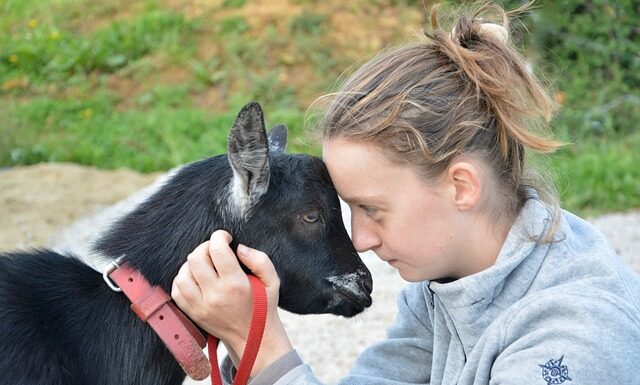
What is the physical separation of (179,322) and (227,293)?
20 centimetres

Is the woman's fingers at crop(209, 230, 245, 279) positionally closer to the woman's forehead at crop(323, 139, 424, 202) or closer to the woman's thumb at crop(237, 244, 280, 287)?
the woman's thumb at crop(237, 244, 280, 287)

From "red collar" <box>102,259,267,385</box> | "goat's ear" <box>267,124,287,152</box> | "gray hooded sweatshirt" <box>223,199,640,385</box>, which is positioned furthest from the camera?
"goat's ear" <box>267,124,287,152</box>

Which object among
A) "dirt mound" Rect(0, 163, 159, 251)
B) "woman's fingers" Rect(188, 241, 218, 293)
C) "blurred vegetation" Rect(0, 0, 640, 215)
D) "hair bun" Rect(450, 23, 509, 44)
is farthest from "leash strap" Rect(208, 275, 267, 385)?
"blurred vegetation" Rect(0, 0, 640, 215)

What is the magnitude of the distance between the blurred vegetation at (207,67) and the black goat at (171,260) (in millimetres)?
4952

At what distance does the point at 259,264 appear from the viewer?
2.63 metres

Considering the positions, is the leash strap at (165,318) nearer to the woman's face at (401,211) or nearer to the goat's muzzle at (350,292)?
the goat's muzzle at (350,292)

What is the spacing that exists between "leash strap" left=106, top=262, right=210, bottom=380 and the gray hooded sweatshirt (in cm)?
20

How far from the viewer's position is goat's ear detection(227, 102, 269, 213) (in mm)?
2504

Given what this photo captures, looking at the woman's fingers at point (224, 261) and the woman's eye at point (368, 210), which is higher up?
the woman's fingers at point (224, 261)

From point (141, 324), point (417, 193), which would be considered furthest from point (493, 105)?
point (141, 324)

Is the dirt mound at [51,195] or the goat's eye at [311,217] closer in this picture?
the goat's eye at [311,217]

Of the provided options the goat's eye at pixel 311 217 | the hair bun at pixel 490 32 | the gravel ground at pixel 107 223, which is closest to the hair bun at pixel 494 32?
the hair bun at pixel 490 32

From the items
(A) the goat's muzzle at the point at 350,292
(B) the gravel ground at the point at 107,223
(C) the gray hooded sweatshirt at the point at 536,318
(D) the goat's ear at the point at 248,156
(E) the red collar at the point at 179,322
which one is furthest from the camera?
(B) the gravel ground at the point at 107,223

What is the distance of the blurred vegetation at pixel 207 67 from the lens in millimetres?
8219
